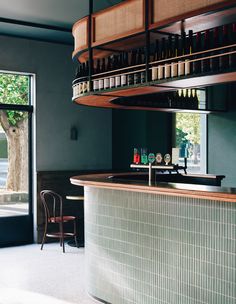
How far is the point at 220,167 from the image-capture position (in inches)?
337

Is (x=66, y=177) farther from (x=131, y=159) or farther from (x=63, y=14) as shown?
(x=63, y=14)

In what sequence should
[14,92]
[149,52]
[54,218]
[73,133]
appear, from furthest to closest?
[73,133], [14,92], [54,218], [149,52]

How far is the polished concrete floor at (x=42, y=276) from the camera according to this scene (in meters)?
4.88

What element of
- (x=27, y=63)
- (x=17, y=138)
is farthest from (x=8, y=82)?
(x=17, y=138)

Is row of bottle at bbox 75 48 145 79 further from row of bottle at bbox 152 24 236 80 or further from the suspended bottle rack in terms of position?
row of bottle at bbox 152 24 236 80

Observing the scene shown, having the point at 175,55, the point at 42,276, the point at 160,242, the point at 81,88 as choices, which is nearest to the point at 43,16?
the point at 81,88

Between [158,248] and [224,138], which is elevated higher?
[224,138]

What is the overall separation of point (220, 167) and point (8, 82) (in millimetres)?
3922

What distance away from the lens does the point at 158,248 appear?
13.7ft

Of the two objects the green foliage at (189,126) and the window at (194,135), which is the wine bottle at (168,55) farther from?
the green foliage at (189,126)

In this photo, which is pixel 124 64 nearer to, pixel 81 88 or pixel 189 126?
pixel 81 88

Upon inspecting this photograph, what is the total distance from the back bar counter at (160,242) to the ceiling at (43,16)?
2.68 metres

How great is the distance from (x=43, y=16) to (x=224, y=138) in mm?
3742

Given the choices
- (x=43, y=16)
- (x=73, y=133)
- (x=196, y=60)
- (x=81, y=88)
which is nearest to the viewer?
(x=196, y=60)
